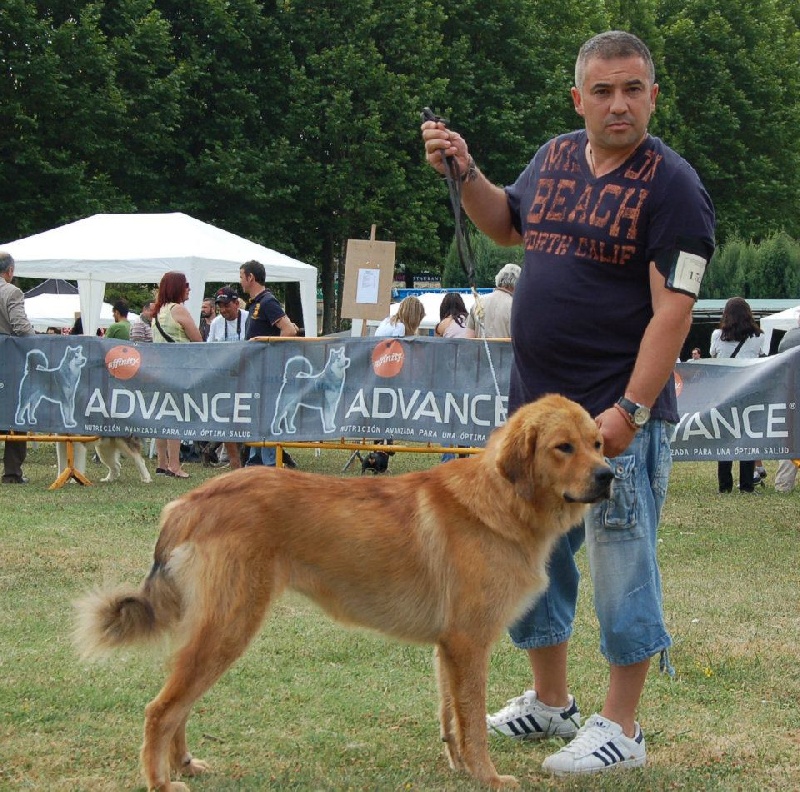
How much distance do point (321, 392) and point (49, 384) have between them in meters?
3.11

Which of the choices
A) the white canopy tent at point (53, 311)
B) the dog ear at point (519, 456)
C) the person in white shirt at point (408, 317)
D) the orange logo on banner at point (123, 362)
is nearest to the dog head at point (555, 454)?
the dog ear at point (519, 456)

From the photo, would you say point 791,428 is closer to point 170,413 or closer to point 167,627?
point 170,413

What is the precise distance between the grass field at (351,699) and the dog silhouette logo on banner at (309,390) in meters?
3.57

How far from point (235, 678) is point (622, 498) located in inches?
90.1

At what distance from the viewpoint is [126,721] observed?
4.67m

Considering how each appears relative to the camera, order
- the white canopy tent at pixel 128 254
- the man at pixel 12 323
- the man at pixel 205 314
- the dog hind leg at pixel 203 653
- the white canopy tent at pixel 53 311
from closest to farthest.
Result: the dog hind leg at pixel 203 653, the man at pixel 12 323, the white canopy tent at pixel 128 254, the man at pixel 205 314, the white canopy tent at pixel 53 311

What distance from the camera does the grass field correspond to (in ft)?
13.6

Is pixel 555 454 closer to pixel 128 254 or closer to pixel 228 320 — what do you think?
pixel 228 320

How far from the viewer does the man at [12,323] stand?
12.2 meters

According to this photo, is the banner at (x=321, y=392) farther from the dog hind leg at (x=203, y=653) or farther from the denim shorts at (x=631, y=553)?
Result: the dog hind leg at (x=203, y=653)

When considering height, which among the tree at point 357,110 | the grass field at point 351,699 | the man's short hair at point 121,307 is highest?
the tree at point 357,110

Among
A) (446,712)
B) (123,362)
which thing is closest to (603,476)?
(446,712)

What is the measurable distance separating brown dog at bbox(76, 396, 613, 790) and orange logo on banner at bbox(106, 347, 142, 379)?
26.9 ft

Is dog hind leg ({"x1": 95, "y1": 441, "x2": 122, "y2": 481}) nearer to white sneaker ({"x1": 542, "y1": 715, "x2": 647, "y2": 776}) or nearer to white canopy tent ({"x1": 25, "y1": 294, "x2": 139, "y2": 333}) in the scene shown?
white sneaker ({"x1": 542, "y1": 715, "x2": 647, "y2": 776})
